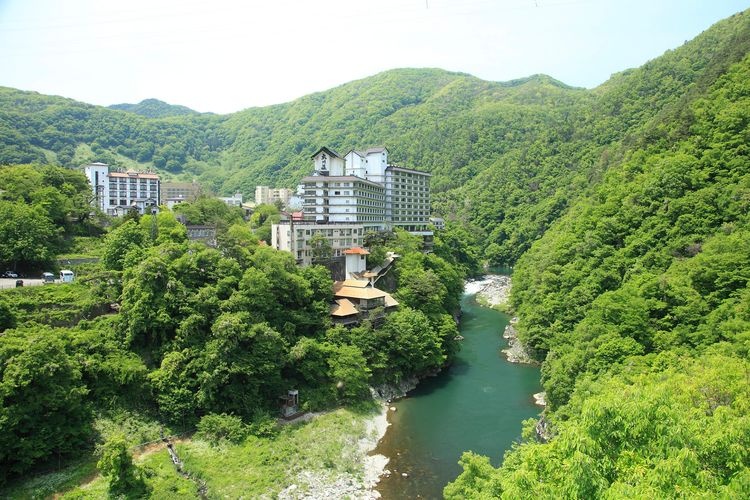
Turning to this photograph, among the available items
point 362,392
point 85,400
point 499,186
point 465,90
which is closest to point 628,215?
point 362,392

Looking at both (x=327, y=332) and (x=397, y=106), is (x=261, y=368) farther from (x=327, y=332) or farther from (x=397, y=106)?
(x=397, y=106)

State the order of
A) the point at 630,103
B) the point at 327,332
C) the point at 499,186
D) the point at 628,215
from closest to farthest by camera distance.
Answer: the point at 327,332, the point at 628,215, the point at 630,103, the point at 499,186

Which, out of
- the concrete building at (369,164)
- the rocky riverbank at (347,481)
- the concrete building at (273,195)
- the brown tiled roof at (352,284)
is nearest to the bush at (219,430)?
the rocky riverbank at (347,481)

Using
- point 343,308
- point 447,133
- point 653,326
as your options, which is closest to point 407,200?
point 343,308

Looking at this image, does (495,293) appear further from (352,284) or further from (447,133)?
(447,133)

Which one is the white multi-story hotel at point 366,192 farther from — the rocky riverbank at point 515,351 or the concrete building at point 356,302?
the rocky riverbank at point 515,351

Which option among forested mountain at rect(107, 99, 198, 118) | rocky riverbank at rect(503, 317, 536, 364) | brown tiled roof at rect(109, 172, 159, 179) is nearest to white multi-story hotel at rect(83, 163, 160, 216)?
brown tiled roof at rect(109, 172, 159, 179)
